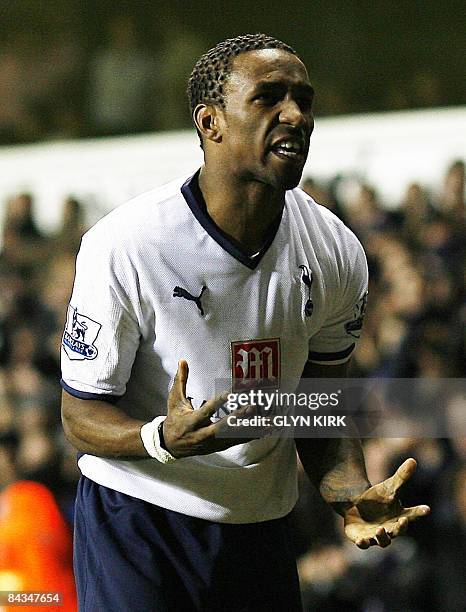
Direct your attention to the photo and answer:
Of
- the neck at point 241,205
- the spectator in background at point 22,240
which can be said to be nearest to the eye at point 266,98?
the neck at point 241,205

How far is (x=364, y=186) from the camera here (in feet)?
14.9

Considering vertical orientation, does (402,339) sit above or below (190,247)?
below

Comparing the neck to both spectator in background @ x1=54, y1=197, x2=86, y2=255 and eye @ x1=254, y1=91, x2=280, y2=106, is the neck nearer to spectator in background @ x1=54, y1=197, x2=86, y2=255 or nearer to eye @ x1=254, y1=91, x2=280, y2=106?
eye @ x1=254, y1=91, x2=280, y2=106

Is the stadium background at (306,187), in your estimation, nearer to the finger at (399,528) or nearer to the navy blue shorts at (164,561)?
the navy blue shorts at (164,561)

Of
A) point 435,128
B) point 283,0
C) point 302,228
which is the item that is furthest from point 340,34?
point 302,228

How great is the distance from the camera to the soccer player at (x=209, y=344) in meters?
1.89

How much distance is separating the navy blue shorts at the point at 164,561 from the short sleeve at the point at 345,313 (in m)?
0.34

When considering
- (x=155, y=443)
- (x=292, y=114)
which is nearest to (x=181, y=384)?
(x=155, y=443)

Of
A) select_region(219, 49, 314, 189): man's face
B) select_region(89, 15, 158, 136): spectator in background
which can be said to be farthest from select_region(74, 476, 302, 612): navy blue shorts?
select_region(89, 15, 158, 136): spectator in background

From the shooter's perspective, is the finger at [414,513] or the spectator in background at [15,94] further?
the spectator in background at [15,94]

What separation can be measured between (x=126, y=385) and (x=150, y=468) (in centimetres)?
15

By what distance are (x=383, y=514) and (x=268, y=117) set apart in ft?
2.22

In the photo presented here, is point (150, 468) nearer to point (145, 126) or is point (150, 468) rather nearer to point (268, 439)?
point (268, 439)

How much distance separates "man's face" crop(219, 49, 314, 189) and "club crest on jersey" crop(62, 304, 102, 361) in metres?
0.35
